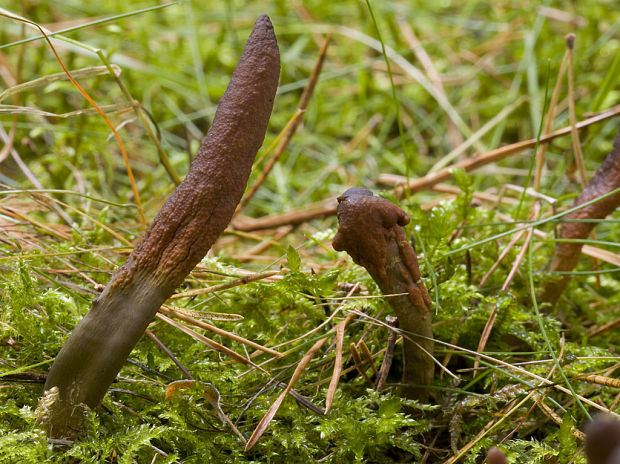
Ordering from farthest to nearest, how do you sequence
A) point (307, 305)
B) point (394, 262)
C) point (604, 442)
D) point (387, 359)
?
point (307, 305), point (387, 359), point (394, 262), point (604, 442)

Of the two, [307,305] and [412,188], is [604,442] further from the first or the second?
[412,188]

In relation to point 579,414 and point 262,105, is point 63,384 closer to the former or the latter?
point 262,105

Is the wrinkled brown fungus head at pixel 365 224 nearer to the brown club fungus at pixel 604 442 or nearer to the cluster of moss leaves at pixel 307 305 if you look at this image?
the cluster of moss leaves at pixel 307 305

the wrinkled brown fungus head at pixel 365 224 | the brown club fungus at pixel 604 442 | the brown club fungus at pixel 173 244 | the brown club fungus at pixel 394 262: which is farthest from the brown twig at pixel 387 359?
the brown club fungus at pixel 604 442

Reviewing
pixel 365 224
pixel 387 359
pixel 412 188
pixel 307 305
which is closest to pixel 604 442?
pixel 365 224

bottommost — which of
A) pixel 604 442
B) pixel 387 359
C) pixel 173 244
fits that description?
pixel 387 359

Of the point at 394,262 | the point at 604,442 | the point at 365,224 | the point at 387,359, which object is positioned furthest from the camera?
the point at 387,359

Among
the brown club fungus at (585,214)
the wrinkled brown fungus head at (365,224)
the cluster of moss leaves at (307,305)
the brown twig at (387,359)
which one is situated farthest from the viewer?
the brown club fungus at (585,214)
